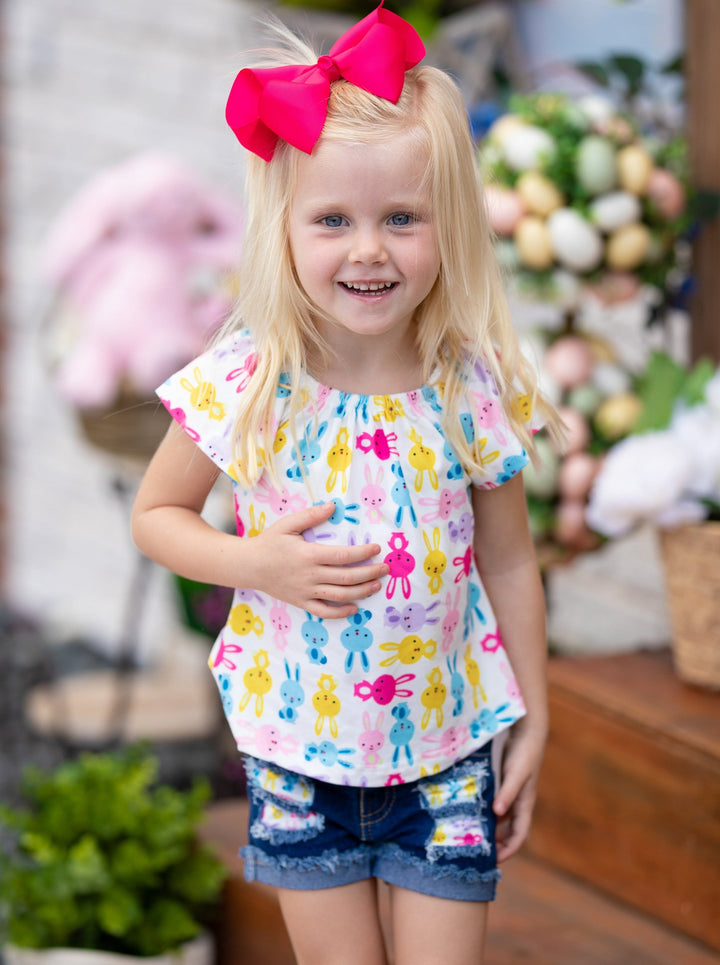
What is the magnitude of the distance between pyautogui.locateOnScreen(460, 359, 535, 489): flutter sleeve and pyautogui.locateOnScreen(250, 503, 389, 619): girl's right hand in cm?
17

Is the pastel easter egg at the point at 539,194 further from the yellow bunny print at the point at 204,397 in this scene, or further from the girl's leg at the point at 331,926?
the girl's leg at the point at 331,926

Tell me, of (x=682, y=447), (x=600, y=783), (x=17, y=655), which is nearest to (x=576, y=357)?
(x=682, y=447)

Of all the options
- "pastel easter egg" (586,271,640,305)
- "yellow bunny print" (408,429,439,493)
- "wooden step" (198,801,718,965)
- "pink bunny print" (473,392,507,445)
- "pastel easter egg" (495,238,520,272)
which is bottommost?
"wooden step" (198,801,718,965)

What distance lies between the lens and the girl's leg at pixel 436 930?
132 cm

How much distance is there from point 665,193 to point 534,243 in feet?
0.80

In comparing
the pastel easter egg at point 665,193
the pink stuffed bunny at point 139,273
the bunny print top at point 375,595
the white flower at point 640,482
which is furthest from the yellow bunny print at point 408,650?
the pink stuffed bunny at point 139,273

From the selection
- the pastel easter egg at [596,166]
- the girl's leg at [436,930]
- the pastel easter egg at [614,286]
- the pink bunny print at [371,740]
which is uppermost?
the pastel easter egg at [596,166]

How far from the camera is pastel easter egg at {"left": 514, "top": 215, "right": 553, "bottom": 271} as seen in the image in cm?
211

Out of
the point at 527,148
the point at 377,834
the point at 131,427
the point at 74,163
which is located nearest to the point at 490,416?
the point at 377,834

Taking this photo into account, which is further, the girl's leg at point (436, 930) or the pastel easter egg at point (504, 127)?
the pastel easter egg at point (504, 127)

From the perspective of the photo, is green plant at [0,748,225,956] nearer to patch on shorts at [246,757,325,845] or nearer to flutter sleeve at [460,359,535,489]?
patch on shorts at [246,757,325,845]

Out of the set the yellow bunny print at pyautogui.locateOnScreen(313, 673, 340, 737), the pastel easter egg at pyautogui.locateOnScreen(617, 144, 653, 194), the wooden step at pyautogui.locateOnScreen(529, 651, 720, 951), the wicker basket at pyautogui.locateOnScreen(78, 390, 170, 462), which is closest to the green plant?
the wooden step at pyautogui.locateOnScreen(529, 651, 720, 951)

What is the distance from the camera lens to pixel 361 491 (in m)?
1.27

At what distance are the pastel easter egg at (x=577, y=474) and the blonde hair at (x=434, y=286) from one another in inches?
31.1
